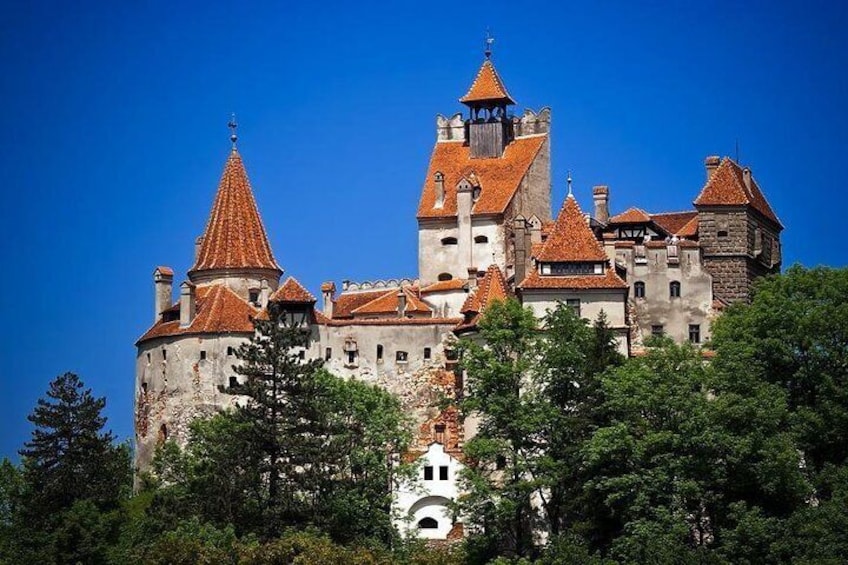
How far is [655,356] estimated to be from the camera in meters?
96.8

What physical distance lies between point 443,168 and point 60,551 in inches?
1165

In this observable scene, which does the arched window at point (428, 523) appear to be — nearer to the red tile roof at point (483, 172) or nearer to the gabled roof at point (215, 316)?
the gabled roof at point (215, 316)

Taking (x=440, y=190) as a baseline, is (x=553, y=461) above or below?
below

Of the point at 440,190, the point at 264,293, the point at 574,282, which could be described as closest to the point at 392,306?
the point at 264,293

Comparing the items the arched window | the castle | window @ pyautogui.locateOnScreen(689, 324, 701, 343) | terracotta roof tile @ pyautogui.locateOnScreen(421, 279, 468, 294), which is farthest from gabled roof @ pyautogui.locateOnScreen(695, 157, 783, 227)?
the arched window

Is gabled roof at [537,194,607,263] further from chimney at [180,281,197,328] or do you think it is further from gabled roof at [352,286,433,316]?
chimney at [180,281,197,328]

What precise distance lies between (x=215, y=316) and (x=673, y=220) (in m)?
22.3

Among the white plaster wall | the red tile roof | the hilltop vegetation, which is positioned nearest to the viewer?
the hilltop vegetation

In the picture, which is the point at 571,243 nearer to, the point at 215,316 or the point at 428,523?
the point at 428,523

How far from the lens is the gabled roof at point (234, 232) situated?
11562 centimetres

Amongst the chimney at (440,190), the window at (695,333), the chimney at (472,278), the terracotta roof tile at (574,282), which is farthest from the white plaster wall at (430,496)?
the chimney at (440,190)

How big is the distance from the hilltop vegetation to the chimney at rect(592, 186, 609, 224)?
42.4 ft

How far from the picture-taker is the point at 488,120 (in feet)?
399

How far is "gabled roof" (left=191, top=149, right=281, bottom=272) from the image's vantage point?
11562 cm
